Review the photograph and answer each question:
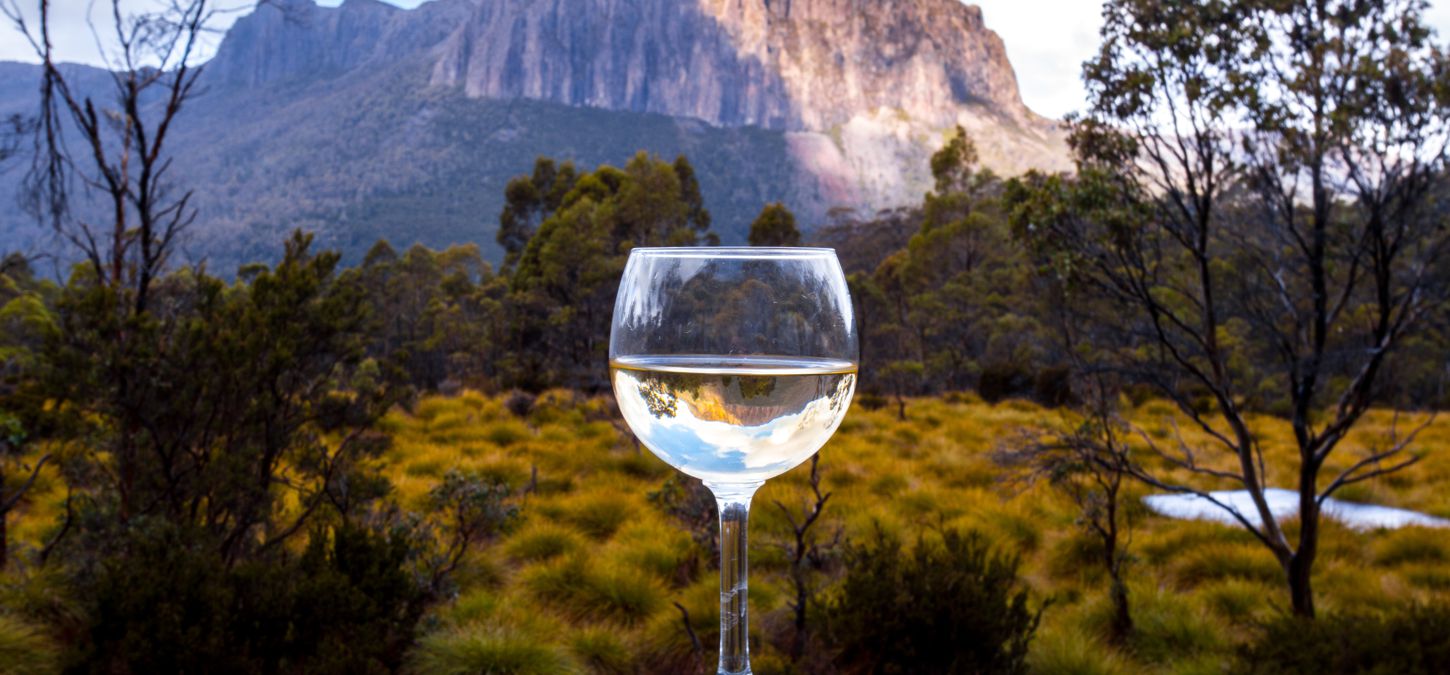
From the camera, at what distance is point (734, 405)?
3.15ft

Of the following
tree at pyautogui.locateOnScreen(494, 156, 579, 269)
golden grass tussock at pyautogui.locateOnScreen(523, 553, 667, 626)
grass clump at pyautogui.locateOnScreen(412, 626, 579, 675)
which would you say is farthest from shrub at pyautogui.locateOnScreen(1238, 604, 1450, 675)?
tree at pyautogui.locateOnScreen(494, 156, 579, 269)

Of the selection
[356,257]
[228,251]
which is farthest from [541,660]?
[228,251]

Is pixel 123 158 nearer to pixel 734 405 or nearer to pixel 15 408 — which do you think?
pixel 15 408

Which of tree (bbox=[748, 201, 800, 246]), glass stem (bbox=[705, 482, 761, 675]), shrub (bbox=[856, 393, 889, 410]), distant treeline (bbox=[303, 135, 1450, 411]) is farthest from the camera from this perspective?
tree (bbox=[748, 201, 800, 246])

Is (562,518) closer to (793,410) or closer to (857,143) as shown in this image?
(793,410)

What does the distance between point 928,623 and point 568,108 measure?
91629mm

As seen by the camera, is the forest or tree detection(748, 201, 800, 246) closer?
the forest

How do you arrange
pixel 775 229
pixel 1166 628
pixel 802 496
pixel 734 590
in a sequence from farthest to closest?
1. pixel 775 229
2. pixel 802 496
3. pixel 1166 628
4. pixel 734 590

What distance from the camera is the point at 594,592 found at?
231 inches

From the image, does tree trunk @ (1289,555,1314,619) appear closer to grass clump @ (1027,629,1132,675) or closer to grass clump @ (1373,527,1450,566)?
grass clump @ (1027,629,1132,675)

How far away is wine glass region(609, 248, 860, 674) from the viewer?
949 millimetres

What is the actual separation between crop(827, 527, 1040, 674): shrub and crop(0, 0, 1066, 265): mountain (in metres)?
62.9

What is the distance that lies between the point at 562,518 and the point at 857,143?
92922 mm

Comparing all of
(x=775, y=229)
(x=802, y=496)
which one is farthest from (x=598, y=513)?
(x=775, y=229)
